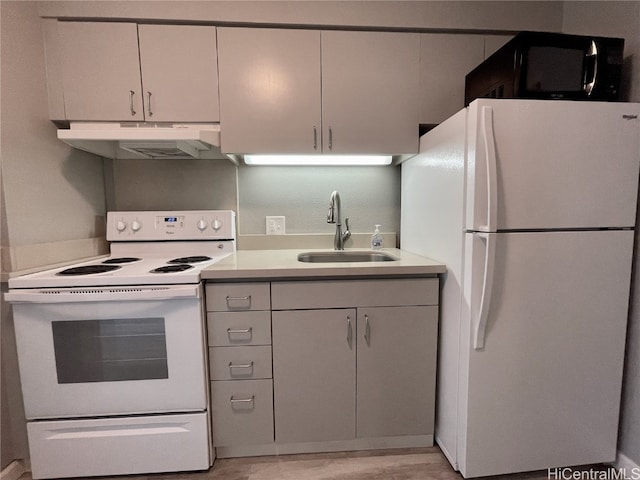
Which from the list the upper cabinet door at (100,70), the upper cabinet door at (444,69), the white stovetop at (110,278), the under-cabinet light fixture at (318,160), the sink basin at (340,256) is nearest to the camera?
the white stovetop at (110,278)

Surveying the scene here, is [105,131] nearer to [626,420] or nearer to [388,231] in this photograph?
[388,231]

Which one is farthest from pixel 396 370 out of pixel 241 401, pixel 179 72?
pixel 179 72

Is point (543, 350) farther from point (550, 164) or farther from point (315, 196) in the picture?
point (315, 196)

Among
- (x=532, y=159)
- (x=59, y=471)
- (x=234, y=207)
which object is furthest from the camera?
(x=234, y=207)

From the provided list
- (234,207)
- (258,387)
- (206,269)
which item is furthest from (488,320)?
(234,207)

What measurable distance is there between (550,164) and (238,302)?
139cm

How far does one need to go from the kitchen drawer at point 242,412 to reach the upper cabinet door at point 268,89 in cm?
118

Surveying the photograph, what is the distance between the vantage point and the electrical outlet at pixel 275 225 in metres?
1.96

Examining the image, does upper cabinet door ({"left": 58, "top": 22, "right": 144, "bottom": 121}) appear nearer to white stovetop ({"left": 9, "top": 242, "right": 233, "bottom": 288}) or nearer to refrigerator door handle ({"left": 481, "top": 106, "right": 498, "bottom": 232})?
white stovetop ({"left": 9, "top": 242, "right": 233, "bottom": 288})

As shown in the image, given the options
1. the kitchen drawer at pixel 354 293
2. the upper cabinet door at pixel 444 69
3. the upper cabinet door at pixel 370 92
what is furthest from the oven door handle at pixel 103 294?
the upper cabinet door at pixel 444 69

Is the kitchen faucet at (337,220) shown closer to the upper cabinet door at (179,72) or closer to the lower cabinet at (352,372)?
the lower cabinet at (352,372)

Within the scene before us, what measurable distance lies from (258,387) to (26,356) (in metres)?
0.96

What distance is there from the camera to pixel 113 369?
49.6 inches

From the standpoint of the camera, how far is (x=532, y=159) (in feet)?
3.69
